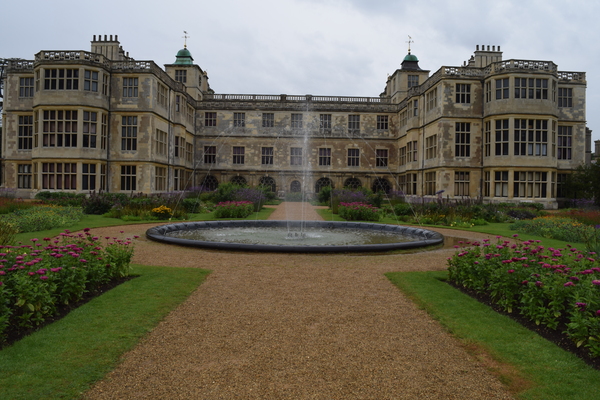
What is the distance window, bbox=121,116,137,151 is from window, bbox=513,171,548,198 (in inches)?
980

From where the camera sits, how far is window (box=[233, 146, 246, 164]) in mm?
38250

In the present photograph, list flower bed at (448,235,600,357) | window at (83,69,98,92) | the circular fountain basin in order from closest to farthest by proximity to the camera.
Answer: flower bed at (448,235,600,357), the circular fountain basin, window at (83,69,98,92)

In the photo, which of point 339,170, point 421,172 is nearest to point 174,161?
point 339,170

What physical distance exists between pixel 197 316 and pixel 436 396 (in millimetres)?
3262

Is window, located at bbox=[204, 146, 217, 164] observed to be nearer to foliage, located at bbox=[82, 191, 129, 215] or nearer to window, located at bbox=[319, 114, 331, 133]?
window, located at bbox=[319, 114, 331, 133]

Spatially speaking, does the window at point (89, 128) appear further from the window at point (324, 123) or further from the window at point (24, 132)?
the window at point (324, 123)

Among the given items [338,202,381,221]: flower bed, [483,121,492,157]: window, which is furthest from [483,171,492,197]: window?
[338,202,381,221]: flower bed

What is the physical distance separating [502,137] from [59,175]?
2796 centimetres

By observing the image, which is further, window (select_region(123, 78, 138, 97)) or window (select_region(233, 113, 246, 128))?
window (select_region(233, 113, 246, 128))

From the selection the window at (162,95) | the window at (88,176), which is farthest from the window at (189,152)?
the window at (88,176)

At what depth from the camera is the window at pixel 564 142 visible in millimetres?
28047

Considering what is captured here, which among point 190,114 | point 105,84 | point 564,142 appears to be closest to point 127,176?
point 105,84

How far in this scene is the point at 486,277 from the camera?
6480 mm

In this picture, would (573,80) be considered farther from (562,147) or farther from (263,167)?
(263,167)
